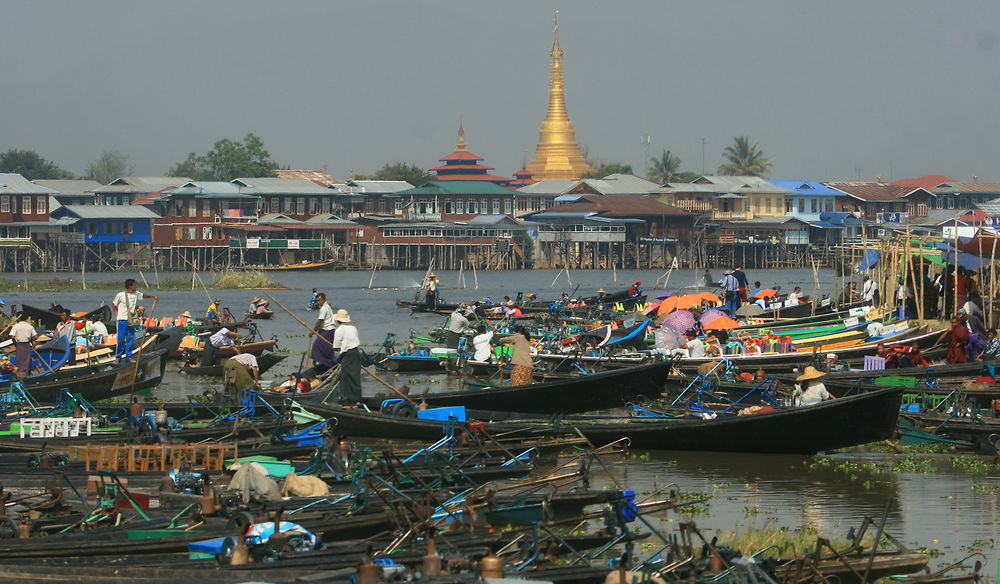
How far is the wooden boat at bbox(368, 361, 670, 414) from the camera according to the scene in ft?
52.1

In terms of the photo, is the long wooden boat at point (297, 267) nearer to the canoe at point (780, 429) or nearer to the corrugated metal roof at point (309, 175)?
the corrugated metal roof at point (309, 175)

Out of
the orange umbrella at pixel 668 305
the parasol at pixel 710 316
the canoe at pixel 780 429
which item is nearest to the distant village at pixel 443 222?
the orange umbrella at pixel 668 305

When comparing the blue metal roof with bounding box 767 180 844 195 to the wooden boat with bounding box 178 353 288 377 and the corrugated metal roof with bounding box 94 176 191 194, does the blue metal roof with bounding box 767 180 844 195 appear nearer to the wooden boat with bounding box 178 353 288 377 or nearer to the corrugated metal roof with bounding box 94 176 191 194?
the corrugated metal roof with bounding box 94 176 191 194

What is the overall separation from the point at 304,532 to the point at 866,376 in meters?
10.1

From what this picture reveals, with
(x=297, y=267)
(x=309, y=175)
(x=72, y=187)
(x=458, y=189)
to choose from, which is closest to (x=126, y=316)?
(x=297, y=267)

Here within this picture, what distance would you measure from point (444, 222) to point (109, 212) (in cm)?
1886

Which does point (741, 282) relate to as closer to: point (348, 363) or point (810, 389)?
point (810, 389)

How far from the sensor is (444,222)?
8225 centimetres

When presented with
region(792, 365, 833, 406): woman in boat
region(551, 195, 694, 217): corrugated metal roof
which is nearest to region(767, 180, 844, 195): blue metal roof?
region(551, 195, 694, 217): corrugated metal roof

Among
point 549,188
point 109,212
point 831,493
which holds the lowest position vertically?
point 831,493

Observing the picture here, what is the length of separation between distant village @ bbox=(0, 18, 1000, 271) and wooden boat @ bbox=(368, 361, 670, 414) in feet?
188

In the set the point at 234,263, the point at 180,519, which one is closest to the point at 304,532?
the point at 180,519

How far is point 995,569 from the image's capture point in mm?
9383

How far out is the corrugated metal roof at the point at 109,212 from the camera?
7494 cm
